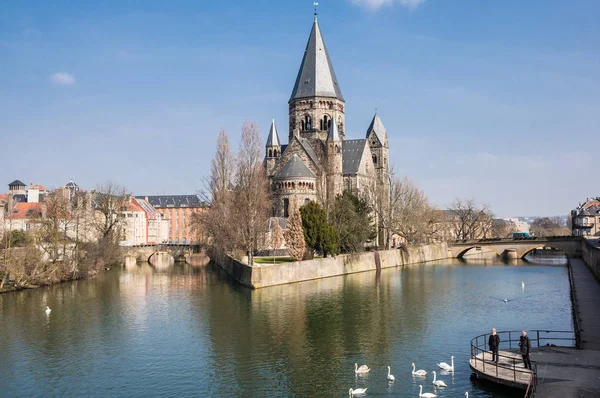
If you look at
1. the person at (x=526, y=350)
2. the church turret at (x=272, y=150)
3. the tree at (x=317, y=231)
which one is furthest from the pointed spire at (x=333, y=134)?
the person at (x=526, y=350)

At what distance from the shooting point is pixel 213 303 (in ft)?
140

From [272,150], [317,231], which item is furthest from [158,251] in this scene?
[317,231]

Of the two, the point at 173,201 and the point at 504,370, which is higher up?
the point at 173,201

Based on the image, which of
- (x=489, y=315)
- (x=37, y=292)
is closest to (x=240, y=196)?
(x=37, y=292)

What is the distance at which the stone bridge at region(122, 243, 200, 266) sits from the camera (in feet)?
288

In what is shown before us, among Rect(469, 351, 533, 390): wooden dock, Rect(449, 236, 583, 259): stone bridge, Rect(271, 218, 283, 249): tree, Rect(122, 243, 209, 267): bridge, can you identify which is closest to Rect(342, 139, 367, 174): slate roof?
Rect(449, 236, 583, 259): stone bridge

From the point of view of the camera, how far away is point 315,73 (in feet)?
308

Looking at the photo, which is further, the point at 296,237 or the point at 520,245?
the point at 520,245

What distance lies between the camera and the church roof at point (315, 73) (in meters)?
94.0

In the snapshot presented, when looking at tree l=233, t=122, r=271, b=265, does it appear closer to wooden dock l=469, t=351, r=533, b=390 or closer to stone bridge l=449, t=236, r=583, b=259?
wooden dock l=469, t=351, r=533, b=390

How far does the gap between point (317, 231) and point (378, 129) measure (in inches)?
1907

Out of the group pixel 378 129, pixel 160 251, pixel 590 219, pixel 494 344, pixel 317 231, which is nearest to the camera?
pixel 494 344

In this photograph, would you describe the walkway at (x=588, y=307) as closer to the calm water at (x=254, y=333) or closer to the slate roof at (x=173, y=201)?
the calm water at (x=254, y=333)

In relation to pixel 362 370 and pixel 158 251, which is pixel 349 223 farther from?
pixel 362 370
